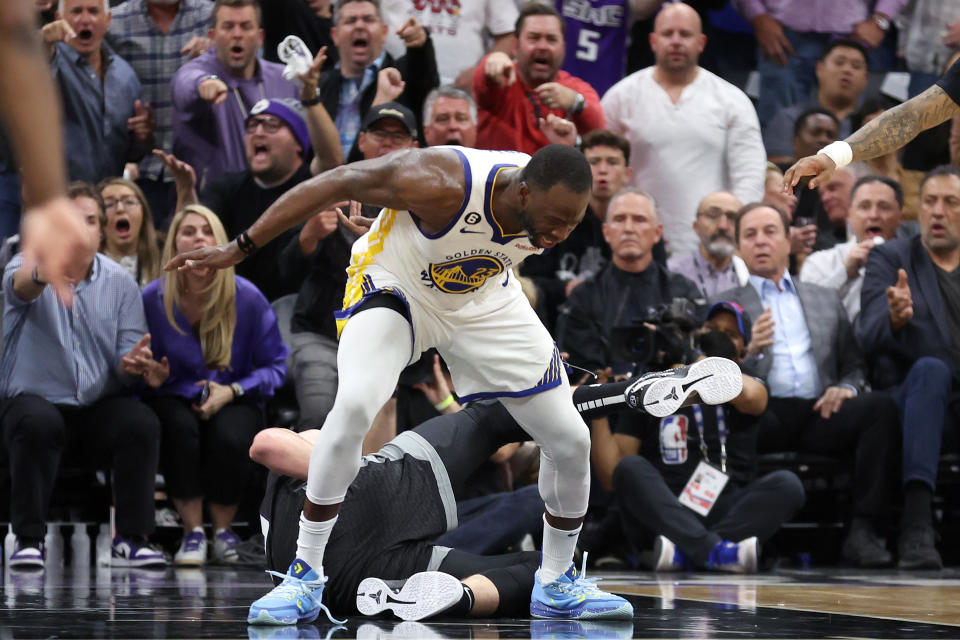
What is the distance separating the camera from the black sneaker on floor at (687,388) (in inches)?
177

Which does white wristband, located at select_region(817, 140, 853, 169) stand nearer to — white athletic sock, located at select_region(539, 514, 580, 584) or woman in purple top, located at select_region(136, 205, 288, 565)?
white athletic sock, located at select_region(539, 514, 580, 584)

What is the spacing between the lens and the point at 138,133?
7.78 meters

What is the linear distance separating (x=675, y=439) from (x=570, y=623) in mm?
2854

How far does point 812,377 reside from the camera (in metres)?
7.32

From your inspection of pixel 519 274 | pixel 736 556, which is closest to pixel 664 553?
pixel 736 556

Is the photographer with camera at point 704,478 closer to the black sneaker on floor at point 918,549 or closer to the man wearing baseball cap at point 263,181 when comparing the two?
the black sneaker on floor at point 918,549

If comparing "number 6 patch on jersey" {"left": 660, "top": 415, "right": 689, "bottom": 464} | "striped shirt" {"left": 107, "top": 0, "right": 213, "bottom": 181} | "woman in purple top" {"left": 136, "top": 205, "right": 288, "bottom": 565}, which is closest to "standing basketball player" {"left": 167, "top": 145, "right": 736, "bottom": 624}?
"number 6 patch on jersey" {"left": 660, "top": 415, "right": 689, "bottom": 464}

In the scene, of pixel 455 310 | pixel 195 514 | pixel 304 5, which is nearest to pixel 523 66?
pixel 304 5

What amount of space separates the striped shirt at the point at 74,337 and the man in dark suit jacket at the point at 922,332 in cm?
418

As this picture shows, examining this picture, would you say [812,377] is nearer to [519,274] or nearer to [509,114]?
[519,274]

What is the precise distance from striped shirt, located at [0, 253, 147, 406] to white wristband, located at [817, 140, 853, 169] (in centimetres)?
388

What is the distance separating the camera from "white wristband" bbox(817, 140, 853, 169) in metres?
4.33

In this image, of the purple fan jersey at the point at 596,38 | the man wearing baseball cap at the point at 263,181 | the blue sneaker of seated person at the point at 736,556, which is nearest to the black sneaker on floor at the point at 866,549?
the blue sneaker of seated person at the point at 736,556

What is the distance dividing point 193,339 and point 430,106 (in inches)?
77.3
